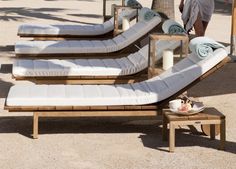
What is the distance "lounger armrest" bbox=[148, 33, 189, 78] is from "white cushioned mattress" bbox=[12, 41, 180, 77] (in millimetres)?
240

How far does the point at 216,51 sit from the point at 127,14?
5.30m

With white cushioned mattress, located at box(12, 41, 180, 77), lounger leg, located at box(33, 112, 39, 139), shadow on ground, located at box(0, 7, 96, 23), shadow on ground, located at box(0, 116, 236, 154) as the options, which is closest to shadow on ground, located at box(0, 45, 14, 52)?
white cushioned mattress, located at box(12, 41, 180, 77)

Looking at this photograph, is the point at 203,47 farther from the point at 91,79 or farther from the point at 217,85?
the point at 217,85

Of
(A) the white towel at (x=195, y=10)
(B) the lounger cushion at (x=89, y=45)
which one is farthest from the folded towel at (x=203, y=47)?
(A) the white towel at (x=195, y=10)

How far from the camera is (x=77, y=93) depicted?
7.50 meters

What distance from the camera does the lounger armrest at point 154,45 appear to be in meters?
8.30

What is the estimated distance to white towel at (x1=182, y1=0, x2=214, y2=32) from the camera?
39.8ft

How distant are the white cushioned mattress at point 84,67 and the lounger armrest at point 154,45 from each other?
24cm

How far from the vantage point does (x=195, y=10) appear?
12156mm

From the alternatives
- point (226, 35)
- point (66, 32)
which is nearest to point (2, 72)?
point (66, 32)

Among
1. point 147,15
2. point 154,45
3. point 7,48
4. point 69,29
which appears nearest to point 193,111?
point 154,45

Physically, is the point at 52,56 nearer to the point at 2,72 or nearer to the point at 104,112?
the point at 2,72

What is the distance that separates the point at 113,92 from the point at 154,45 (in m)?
1.26

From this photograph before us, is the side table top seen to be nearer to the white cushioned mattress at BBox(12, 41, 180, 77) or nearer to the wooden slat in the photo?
the wooden slat
